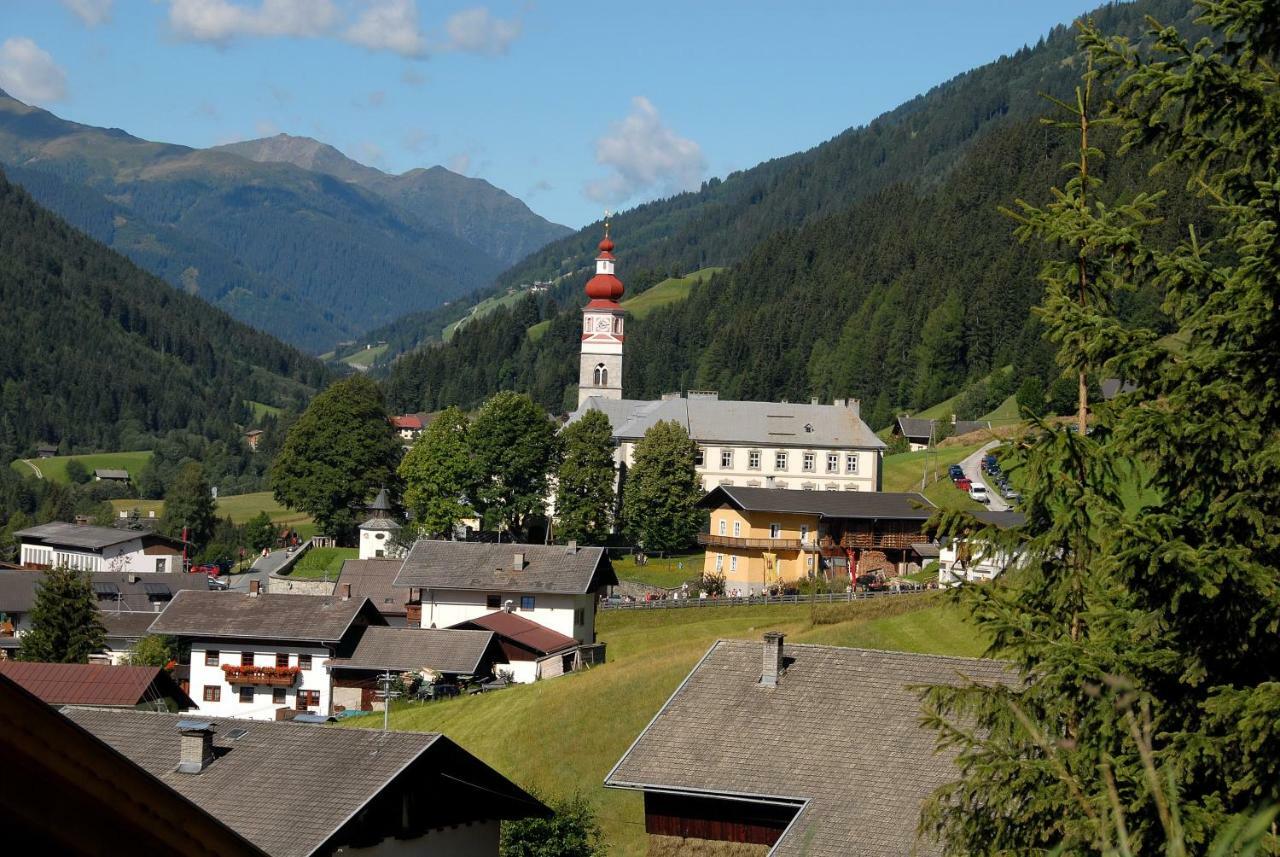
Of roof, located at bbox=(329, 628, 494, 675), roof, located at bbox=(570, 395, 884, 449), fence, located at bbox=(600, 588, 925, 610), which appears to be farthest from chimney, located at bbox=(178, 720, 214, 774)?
roof, located at bbox=(570, 395, 884, 449)

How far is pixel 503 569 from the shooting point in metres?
63.1

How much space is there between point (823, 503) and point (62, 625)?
3474cm

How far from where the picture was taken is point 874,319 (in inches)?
6526

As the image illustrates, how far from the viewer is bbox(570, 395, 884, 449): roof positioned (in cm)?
9444

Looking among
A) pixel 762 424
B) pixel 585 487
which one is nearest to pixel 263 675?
pixel 585 487

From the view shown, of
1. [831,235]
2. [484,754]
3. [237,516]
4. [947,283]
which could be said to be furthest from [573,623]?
[831,235]

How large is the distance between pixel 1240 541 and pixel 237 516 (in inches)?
5622

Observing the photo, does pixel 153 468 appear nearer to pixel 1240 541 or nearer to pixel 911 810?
pixel 911 810

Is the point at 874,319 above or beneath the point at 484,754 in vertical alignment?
above

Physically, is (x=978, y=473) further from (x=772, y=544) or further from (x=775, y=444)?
(x=772, y=544)

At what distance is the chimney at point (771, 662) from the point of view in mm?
27500

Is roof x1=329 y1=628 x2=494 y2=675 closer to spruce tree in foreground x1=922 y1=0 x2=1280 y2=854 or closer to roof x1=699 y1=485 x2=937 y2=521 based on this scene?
roof x1=699 y1=485 x2=937 y2=521

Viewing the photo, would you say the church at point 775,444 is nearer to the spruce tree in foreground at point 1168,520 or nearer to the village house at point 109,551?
the village house at point 109,551

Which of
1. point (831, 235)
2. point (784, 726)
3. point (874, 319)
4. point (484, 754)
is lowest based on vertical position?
point (484, 754)
